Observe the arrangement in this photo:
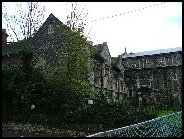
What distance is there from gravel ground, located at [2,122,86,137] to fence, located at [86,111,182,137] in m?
8.43

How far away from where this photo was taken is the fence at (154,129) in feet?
20.5

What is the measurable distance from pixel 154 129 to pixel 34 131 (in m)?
11.6

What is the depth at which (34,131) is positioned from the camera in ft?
60.7

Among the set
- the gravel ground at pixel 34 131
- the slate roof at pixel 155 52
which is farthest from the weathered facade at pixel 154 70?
the gravel ground at pixel 34 131

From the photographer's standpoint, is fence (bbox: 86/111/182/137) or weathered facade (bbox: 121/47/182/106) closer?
fence (bbox: 86/111/182/137)

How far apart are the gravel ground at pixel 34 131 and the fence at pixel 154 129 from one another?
27.7 ft

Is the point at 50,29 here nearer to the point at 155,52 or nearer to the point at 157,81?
the point at 157,81

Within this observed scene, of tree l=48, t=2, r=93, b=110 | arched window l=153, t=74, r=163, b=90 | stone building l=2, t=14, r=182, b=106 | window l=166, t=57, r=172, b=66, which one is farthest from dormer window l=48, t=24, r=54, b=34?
window l=166, t=57, r=172, b=66

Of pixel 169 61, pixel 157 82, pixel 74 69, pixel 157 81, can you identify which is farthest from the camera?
pixel 169 61

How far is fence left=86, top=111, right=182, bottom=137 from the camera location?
246 inches

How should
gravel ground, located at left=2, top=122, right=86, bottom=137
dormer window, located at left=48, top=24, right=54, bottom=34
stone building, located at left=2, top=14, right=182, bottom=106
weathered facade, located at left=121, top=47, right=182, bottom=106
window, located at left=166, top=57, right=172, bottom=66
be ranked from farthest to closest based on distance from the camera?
window, located at left=166, top=57, right=172, bottom=66
weathered facade, located at left=121, top=47, right=182, bottom=106
dormer window, located at left=48, top=24, right=54, bottom=34
stone building, located at left=2, top=14, right=182, bottom=106
gravel ground, located at left=2, top=122, right=86, bottom=137

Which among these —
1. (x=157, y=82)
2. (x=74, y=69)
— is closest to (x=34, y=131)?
(x=74, y=69)

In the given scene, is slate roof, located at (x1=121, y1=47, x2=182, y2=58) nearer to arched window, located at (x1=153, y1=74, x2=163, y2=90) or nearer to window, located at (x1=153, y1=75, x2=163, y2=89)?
arched window, located at (x1=153, y1=74, x2=163, y2=90)

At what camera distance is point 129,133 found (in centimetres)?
674
